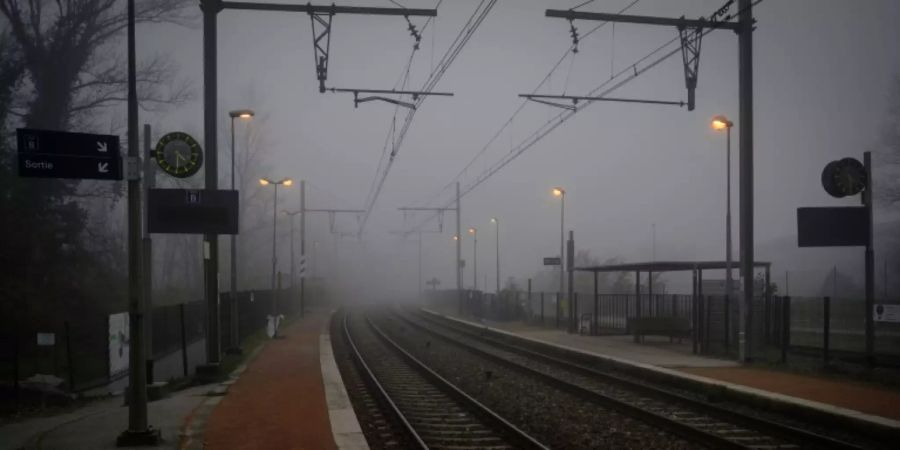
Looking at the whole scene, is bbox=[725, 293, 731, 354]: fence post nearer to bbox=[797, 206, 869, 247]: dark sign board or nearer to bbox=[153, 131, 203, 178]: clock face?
bbox=[797, 206, 869, 247]: dark sign board

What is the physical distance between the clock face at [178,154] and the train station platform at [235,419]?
13.8 ft

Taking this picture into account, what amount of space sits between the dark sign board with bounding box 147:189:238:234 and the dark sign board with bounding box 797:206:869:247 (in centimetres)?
1316

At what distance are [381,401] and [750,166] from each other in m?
11.4

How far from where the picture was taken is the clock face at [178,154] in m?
13.8

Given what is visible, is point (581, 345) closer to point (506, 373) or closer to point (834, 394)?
point (506, 373)

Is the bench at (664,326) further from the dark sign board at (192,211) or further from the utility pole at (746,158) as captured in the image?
the dark sign board at (192,211)

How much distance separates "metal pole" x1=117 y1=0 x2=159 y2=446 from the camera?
32.1 feet

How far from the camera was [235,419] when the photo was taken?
40.1ft

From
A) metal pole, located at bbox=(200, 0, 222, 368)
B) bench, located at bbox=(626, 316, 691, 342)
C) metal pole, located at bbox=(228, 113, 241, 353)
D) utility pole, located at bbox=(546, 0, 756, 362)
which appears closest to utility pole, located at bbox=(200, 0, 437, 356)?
metal pole, located at bbox=(200, 0, 222, 368)

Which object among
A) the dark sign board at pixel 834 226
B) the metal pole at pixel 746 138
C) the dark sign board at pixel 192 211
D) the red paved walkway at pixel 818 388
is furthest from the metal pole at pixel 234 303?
the dark sign board at pixel 834 226

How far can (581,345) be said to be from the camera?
26047mm

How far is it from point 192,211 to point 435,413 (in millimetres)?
6734

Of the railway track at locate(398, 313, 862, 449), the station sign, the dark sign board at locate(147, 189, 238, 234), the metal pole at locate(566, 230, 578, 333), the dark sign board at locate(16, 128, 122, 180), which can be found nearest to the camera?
the dark sign board at locate(16, 128, 122, 180)

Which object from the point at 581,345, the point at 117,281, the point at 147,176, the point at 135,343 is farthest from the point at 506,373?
the point at 117,281
